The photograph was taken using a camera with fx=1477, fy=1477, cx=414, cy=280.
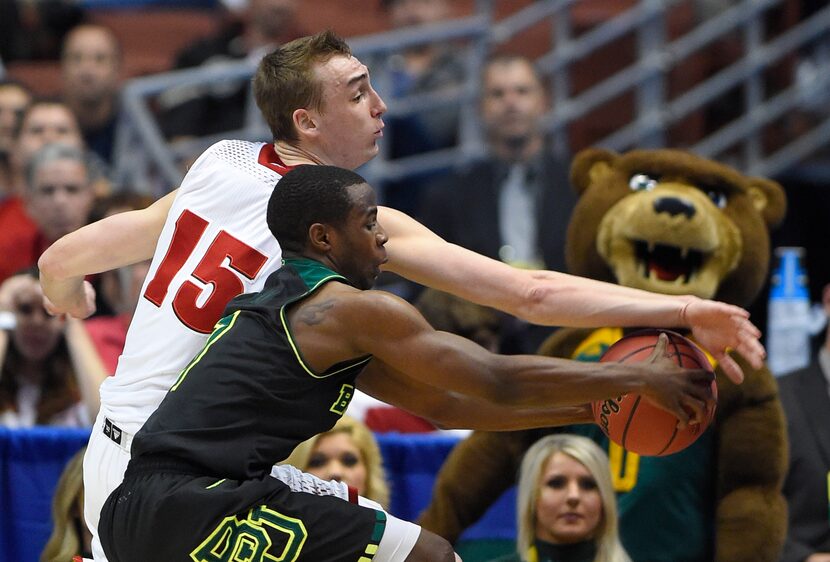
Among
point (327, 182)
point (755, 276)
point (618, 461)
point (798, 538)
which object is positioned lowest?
point (798, 538)

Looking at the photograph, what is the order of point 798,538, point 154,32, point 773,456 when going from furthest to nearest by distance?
1. point 154,32
2. point 798,538
3. point 773,456

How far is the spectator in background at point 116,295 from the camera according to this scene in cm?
623

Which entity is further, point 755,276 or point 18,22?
point 18,22

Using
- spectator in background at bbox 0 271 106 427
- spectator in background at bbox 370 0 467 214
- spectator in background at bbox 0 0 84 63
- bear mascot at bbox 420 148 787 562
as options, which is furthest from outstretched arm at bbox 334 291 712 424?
spectator in background at bbox 0 0 84 63

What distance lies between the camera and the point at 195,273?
370 centimetres

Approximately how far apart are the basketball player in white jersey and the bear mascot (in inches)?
54.1

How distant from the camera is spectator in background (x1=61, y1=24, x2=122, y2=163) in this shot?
805 centimetres

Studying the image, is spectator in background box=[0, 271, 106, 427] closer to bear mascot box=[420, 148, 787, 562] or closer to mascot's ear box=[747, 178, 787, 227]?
bear mascot box=[420, 148, 787, 562]

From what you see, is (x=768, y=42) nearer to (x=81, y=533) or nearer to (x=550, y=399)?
(x=81, y=533)

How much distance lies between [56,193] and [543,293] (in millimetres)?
3636

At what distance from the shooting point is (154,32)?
1056 cm

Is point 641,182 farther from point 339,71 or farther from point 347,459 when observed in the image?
point 339,71

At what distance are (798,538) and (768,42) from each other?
5243 mm

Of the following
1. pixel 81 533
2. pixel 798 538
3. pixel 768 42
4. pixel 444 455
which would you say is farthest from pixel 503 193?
pixel 768 42
